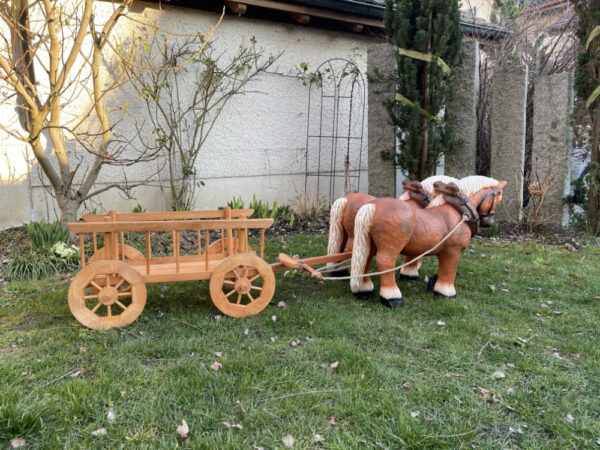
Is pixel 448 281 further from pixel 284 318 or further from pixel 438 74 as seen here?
pixel 438 74

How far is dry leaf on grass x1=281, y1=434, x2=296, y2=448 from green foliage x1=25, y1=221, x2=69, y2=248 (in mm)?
4177

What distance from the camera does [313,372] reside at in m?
2.79

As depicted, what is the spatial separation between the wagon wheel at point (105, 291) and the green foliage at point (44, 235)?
2.15m

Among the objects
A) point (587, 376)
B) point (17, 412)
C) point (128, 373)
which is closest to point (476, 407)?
point (587, 376)

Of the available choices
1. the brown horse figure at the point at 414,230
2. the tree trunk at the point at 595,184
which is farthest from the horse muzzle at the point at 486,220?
the tree trunk at the point at 595,184

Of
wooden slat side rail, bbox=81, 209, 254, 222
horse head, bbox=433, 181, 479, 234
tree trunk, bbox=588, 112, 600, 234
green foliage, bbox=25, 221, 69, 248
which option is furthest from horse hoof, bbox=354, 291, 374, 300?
tree trunk, bbox=588, 112, 600, 234

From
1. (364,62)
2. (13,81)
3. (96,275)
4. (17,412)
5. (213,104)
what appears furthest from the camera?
(364,62)

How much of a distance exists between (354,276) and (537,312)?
169cm

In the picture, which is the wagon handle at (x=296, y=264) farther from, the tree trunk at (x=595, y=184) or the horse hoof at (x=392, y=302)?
the tree trunk at (x=595, y=184)

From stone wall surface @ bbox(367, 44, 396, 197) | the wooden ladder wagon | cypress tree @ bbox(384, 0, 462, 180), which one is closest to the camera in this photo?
the wooden ladder wagon

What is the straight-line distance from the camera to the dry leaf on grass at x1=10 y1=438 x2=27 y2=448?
6.84ft

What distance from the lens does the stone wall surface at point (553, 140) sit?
6562 mm

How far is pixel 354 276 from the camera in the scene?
12.6 ft

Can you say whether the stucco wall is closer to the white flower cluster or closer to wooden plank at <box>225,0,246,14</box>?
wooden plank at <box>225,0,246,14</box>
